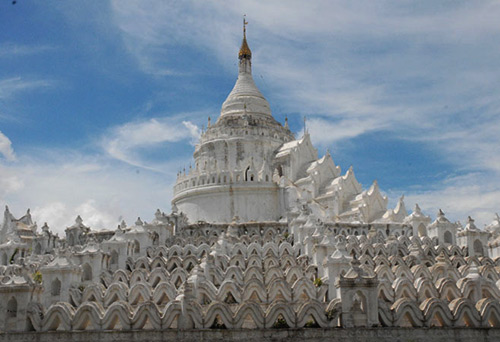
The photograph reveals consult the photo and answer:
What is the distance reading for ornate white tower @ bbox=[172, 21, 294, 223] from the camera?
51781 mm

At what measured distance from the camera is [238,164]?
186 feet

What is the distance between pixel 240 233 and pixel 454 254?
45.0 ft

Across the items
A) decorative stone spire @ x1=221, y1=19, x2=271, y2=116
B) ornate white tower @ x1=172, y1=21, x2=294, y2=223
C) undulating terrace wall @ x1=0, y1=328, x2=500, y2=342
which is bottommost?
undulating terrace wall @ x1=0, y1=328, x2=500, y2=342

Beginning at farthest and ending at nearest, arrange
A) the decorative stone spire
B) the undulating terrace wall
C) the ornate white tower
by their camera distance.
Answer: the decorative stone spire
the ornate white tower
the undulating terrace wall

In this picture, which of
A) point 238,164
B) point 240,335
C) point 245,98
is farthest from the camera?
point 245,98

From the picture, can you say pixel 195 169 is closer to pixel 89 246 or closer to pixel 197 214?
pixel 197 214

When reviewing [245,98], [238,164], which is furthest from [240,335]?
[245,98]

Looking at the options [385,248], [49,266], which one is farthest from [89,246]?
[385,248]

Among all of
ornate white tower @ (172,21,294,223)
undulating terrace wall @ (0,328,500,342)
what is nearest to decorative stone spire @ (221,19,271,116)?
ornate white tower @ (172,21,294,223)

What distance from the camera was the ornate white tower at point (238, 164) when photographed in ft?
170

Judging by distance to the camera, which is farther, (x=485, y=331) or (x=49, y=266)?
(x=49, y=266)

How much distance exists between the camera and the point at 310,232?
1404 inches

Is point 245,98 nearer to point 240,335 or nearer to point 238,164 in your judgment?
point 238,164

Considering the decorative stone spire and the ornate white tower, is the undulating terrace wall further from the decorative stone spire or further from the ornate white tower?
the decorative stone spire
